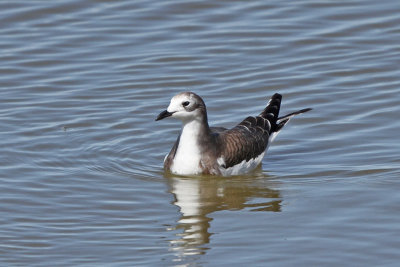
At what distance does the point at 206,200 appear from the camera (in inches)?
439

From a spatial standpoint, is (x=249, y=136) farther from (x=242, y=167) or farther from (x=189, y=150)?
(x=189, y=150)

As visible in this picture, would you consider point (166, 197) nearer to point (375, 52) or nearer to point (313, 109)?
point (313, 109)

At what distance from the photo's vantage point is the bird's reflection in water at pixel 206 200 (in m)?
9.63

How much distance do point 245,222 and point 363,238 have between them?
4.17ft

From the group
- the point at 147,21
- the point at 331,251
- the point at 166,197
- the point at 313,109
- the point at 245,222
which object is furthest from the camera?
the point at 147,21

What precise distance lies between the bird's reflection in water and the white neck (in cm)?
12

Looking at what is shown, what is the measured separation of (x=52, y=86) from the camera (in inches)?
603

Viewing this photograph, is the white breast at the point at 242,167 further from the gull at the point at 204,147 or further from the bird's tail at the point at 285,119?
the bird's tail at the point at 285,119

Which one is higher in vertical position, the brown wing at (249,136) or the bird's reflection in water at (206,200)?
the brown wing at (249,136)

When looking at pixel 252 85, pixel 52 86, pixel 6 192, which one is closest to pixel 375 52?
pixel 252 85

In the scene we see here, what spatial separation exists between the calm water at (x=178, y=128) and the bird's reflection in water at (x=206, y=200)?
0.02m

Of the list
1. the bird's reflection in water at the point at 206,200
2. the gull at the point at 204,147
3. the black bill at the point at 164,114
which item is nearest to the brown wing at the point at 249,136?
the gull at the point at 204,147

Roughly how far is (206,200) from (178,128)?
302cm

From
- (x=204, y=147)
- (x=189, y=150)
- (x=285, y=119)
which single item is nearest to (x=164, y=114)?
(x=189, y=150)
